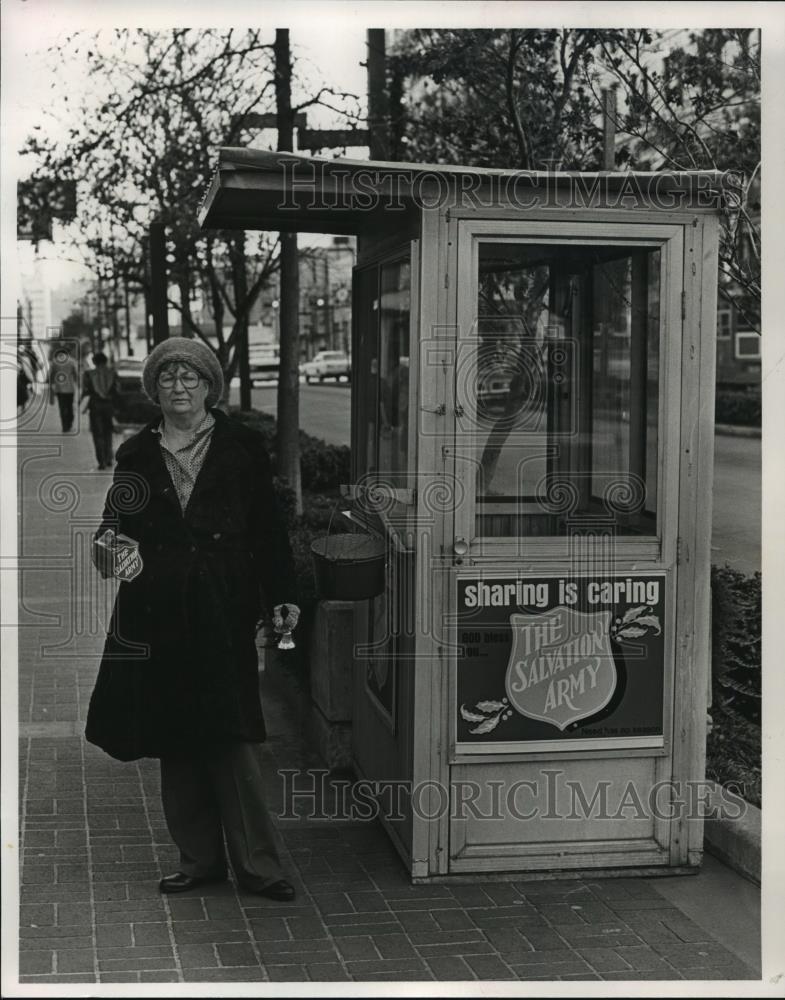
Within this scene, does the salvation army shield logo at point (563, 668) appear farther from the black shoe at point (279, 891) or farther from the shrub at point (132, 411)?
the shrub at point (132, 411)

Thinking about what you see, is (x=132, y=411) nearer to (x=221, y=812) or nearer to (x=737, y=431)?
(x=737, y=431)

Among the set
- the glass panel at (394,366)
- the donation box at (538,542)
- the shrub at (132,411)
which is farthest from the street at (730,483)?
the donation box at (538,542)

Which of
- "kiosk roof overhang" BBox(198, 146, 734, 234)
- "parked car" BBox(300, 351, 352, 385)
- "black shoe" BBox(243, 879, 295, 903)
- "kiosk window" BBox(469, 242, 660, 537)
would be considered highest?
"parked car" BBox(300, 351, 352, 385)

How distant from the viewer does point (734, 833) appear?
5.25m

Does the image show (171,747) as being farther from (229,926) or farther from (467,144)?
(467,144)

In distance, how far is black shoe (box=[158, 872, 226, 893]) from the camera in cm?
503

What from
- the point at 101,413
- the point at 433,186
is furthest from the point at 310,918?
the point at 101,413

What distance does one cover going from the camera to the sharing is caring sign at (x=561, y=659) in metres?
5.05

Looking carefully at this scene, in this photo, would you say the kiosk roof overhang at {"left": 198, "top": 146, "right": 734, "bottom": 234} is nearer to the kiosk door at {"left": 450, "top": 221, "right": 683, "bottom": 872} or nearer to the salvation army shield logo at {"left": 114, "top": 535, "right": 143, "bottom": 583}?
the kiosk door at {"left": 450, "top": 221, "right": 683, "bottom": 872}

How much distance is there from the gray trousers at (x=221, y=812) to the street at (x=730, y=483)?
263 inches

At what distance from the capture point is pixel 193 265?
17641mm

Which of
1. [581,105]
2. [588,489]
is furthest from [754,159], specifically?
[588,489]

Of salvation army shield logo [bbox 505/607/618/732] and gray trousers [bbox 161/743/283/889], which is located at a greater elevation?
salvation army shield logo [bbox 505/607/618/732]

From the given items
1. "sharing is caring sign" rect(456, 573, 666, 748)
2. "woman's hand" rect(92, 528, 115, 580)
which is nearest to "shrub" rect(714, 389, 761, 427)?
"sharing is caring sign" rect(456, 573, 666, 748)
